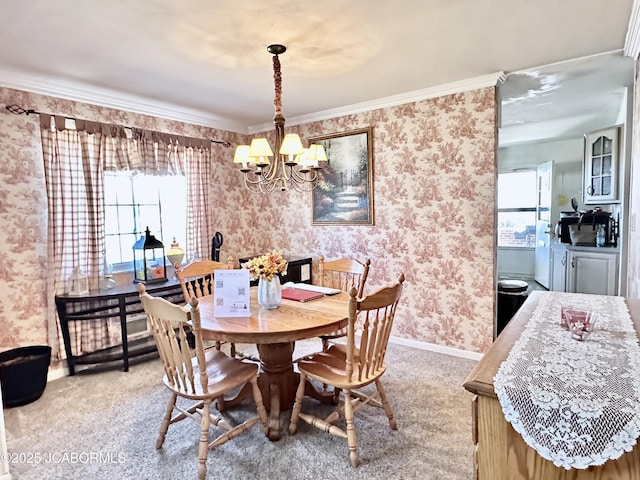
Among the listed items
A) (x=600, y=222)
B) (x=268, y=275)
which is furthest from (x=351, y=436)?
(x=600, y=222)

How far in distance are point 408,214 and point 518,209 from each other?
154 inches

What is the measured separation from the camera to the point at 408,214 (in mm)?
3555

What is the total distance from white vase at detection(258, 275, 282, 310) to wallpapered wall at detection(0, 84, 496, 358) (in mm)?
1701

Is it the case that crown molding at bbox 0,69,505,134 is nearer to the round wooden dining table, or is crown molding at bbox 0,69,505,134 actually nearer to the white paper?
the round wooden dining table

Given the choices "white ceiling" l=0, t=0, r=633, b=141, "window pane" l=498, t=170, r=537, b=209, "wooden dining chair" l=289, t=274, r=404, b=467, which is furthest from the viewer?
"window pane" l=498, t=170, r=537, b=209

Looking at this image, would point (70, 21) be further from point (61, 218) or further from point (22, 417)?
point (22, 417)

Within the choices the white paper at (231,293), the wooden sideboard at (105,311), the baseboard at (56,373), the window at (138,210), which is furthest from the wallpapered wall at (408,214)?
the white paper at (231,293)

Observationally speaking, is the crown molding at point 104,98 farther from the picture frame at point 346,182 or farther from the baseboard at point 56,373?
the baseboard at point 56,373

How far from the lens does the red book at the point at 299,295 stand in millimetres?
2477

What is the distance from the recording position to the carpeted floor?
190 cm

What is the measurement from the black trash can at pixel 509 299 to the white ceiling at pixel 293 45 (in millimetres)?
1852

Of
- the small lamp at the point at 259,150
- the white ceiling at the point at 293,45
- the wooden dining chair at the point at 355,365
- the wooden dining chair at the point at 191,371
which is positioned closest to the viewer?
the wooden dining chair at the point at 191,371

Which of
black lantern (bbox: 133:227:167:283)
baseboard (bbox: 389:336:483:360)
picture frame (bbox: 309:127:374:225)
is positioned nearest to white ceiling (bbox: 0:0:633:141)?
picture frame (bbox: 309:127:374:225)

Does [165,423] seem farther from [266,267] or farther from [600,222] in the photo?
[600,222]
